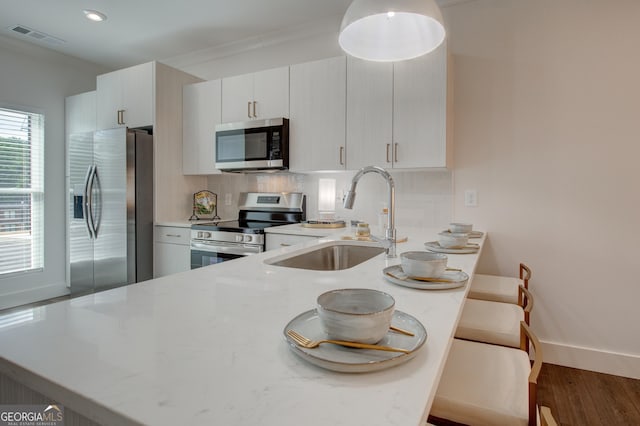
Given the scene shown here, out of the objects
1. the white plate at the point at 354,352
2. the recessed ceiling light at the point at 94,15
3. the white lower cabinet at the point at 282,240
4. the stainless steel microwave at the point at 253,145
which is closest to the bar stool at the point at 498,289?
the white lower cabinet at the point at 282,240

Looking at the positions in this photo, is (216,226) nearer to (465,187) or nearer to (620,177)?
(465,187)

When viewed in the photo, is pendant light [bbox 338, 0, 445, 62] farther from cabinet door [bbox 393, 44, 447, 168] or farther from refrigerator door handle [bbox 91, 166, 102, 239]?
refrigerator door handle [bbox 91, 166, 102, 239]

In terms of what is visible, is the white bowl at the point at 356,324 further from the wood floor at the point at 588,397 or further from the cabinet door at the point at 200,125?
the cabinet door at the point at 200,125

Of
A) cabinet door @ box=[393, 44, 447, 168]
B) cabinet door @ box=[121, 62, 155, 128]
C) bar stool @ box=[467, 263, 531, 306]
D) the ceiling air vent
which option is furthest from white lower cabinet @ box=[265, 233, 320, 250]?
the ceiling air vent

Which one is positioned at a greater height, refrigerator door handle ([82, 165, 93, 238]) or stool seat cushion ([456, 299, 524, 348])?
refrigerator door handle ([82, 165, 93, 238])

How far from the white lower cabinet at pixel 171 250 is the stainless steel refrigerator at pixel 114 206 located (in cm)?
7

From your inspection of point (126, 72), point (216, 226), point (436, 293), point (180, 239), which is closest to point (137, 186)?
point (180, 239)

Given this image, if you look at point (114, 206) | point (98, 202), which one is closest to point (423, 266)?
point (114, 206)

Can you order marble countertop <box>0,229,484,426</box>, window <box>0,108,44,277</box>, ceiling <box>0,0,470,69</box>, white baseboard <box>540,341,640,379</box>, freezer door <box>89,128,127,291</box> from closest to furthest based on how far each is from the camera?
1. marble countertop <box>0,229,484,426</box>
2. white baseboard <box>540,341,640,379</box>
3. ceiling <box>0,0,470,69</box>
4. freezer door <box>89,128,127,291</box>
5. window <box>0,108,44,277</box>

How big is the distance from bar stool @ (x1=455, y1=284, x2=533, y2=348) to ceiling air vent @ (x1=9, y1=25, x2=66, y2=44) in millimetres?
4352

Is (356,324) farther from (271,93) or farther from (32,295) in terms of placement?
(32,295)

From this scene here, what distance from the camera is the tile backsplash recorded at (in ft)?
9.26

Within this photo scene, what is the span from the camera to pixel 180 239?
3.21 meters

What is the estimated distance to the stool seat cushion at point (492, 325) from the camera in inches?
56.4
